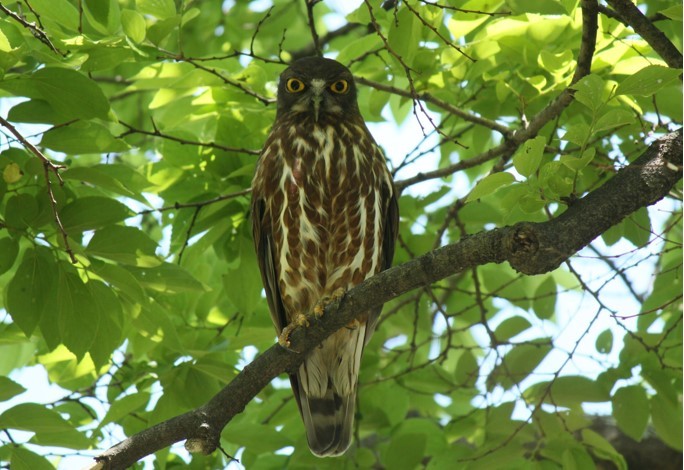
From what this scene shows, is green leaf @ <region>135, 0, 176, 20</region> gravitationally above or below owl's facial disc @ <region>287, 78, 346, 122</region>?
below

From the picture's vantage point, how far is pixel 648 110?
443cm

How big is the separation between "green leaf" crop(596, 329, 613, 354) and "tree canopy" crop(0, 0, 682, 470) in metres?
0.01

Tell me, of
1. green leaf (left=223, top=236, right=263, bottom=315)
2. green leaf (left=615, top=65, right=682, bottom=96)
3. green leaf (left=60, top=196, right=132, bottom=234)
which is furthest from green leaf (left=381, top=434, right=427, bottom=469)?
green leaf (left=615, top=65, right=682, bottom=96)

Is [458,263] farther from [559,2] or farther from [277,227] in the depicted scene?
[277,227]

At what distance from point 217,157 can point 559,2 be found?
2073 millimetres

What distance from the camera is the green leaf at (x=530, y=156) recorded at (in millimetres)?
2738

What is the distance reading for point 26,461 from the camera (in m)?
3.34

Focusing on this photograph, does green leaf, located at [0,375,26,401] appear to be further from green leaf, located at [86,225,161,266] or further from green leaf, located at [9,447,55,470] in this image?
green leaf, located at [86,225,161,266]

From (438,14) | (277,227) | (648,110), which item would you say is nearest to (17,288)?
(277,227)

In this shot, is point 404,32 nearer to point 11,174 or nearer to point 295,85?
point 295,85

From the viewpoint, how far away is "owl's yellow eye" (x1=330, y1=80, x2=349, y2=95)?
5191 mm

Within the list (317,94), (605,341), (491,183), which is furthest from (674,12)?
(317,94)

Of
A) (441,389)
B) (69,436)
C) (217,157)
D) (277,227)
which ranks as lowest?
(69,436)

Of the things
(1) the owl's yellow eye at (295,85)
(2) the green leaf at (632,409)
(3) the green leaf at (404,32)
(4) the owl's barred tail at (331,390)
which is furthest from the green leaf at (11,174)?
(2) the green leaf at (632,409)
